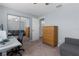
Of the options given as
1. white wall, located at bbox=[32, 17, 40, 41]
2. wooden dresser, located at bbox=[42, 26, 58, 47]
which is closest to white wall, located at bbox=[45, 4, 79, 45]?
wooden dresser, located at bbox=[42, 26, 58, 47]

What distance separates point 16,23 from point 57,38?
209 inches

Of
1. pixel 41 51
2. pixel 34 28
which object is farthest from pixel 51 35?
pixel 34 28

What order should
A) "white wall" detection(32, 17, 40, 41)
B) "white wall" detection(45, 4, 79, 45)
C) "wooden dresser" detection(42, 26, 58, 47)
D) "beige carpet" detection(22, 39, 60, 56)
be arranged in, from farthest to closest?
"white wall" detection(32, 17, 40, 41) < "wooden dresser" detection(42, 26, 58, 47) < "white wall" detection(45, 4, 79, 45) < "beige carpet" detection(22, 39, 60, 56)

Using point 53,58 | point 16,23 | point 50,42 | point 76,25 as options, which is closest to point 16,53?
point 50,42

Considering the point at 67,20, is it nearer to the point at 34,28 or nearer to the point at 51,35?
the point at 51,35

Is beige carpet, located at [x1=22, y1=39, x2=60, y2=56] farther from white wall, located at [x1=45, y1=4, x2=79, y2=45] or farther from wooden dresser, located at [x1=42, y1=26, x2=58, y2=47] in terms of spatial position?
white wall, located at [x1=45, y1=4, x2=79, y2=45]

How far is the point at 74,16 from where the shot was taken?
3232 mm

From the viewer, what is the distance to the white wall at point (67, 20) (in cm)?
319

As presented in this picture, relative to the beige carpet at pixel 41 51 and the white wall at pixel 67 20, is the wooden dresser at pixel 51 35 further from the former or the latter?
the beige carpet at pixel 41 51

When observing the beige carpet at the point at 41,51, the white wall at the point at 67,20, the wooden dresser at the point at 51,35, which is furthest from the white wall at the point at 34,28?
the beige carpet at the point at 41,51

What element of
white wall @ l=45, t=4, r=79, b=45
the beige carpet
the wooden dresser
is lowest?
the beige carpet

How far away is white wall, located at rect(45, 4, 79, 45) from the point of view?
319 centimetres

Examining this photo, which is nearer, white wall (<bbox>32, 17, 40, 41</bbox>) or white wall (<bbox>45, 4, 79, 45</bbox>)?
white wall (<bbox>45, 4, 79, 45</bbox>)

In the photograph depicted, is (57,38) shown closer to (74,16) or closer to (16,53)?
(74,16)
